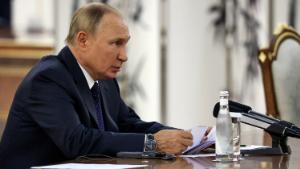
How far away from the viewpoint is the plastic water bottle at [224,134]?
244 centimetres

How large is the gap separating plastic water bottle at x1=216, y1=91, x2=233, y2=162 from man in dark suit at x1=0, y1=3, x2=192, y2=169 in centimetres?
23

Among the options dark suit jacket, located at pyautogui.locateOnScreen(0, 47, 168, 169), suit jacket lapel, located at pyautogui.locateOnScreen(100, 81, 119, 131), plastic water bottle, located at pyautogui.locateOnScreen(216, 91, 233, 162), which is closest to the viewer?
plastic water bottle, located at pyautogui.locateOnScreen(216, 91, 233, 162)

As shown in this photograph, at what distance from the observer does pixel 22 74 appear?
5855mm

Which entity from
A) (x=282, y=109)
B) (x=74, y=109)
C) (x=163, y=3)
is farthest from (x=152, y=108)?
(x=74, y=109)

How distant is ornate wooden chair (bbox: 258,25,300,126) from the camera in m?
4.23

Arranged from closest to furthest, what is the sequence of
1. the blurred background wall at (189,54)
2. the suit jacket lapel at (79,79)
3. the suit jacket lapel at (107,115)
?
the suit jacket lapel at (79,79)
the suit jacket lapel at (107,115)
the blurred background wall at (189,54)

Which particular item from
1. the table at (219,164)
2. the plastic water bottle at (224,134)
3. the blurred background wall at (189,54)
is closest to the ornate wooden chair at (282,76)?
the table at (219,164)

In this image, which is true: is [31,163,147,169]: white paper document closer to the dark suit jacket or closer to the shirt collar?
the dark suit jacket

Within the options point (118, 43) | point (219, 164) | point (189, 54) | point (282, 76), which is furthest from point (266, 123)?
point (189, 54)

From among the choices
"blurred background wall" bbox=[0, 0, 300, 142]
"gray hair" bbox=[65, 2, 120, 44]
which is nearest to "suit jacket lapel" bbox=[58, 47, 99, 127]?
"gray hair" bbox=[65, 2, 120, 44]

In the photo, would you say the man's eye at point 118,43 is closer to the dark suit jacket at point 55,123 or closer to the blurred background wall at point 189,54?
the dark suit jacket at point 55,123

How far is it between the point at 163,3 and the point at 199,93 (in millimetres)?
884

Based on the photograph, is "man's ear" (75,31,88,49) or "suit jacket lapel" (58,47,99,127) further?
"man's ear" (75,31,88,49)

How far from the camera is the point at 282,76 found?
4.27 meters
